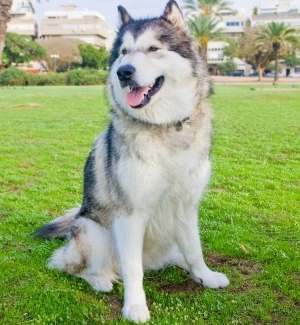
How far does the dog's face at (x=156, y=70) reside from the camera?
11.6 ft

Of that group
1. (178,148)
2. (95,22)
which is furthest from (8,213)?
(95,22)

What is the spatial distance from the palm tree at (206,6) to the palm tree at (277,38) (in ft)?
21.7

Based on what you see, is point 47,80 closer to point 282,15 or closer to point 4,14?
point 4,14

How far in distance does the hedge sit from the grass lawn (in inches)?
1564

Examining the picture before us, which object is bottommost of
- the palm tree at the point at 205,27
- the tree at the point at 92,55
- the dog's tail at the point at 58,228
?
the tree at the point at 92,55

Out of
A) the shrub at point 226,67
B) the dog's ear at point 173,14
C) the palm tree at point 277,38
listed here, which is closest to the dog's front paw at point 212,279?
the dog's ear at point 173,14

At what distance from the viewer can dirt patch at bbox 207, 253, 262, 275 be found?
4.59 m

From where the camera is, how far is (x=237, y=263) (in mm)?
4770

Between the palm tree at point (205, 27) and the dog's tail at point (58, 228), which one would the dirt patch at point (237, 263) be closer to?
the dog's tail at point (58, 228)

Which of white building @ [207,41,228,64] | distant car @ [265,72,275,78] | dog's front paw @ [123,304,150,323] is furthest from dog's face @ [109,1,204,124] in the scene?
white building @ [207,41,228,64]

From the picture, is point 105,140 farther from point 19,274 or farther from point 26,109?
point 26,109

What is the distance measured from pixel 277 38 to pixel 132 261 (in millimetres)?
64720

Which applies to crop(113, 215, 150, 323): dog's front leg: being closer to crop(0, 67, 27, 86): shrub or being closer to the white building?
crop(0, 67, 27, 86): shrub

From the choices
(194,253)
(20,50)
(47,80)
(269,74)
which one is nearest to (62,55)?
(20,50)
